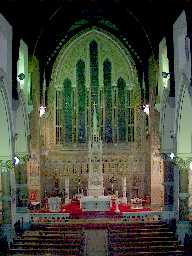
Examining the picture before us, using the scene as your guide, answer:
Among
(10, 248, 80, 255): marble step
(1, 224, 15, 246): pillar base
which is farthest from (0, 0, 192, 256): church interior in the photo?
(10, 248, 80, 255): marble step

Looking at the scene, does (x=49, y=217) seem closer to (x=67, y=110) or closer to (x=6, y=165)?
(x=6, y=165)

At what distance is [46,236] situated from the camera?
20109 mm

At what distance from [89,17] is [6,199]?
14304mm

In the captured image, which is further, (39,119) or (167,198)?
(39,119)

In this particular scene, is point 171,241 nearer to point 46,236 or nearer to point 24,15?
point 46,236

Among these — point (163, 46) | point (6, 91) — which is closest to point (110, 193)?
point (163, 46)

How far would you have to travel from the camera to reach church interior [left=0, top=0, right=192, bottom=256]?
77.2 feet

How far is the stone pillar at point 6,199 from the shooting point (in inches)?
904

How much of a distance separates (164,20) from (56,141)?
1271 cm

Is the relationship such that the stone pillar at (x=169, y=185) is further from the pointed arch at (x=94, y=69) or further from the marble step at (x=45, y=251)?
the marble step at (x=45, y=251)

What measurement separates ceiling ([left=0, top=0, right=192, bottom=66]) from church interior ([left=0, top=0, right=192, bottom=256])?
0.27 ft

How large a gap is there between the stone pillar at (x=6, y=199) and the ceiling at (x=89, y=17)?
251 inches

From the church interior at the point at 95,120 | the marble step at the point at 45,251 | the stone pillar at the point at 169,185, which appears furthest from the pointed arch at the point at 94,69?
the marble step at the point at 45,251

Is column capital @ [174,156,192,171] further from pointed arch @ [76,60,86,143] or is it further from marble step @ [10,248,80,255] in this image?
pointed arch @ [76,60,86,143]
